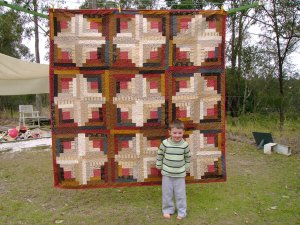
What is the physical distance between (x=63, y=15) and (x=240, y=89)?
9379mm

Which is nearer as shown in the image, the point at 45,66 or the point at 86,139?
the point at 86,139

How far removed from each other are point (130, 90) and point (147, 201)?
1.25 m

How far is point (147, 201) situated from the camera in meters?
3.58

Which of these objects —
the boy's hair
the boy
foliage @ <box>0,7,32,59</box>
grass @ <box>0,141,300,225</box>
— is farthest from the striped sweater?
foliage @ <box>0,7,32,59</box>

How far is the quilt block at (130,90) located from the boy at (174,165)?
0.21 meters

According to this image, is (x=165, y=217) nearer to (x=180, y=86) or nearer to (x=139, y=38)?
A: (x=180, y=86)

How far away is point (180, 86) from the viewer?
330 cm

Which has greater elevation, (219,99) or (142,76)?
(142,76)

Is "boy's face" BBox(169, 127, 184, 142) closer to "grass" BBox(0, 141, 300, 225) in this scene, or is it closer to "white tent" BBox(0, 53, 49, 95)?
"grass" BBox(0, 141, 300, 225)

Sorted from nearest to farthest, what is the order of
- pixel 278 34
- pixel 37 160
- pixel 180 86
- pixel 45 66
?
pixel 180 86 → pixel 37 160 → pixel 45 66 → pixel 278 34

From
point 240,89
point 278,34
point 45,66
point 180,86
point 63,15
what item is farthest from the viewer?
point 240,89

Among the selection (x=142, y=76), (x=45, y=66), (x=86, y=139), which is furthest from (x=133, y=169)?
→ (x=45, y=66)

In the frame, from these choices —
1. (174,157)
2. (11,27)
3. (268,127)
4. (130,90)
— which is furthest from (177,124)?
(11,27)

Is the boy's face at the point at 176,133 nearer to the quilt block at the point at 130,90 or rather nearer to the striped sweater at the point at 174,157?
the striped sweater at the point at 174,157
